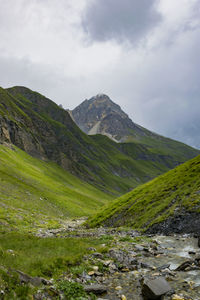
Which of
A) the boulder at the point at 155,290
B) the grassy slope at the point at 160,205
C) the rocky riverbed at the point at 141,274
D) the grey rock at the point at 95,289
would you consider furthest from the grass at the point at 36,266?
the grassy slope at the point at 160,205

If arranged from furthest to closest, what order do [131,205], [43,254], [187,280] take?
[131,205]
[43,254]
[187,280]

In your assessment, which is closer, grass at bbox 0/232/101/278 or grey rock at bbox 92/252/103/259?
grass at bbox 0/232/101/278

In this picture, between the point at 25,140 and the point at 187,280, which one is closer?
the point at 187,280

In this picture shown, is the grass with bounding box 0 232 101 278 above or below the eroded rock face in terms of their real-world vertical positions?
below

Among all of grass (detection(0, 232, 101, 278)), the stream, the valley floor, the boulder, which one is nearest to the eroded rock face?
the valley floor

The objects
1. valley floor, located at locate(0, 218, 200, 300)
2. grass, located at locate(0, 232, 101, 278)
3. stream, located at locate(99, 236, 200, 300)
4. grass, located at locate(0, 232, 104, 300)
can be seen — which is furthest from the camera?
grass, located at locate(0, 232, 101, 278)

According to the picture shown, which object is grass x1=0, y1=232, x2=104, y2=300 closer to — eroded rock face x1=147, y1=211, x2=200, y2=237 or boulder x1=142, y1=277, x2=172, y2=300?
boulder x1=142, y1=277, x2=172, y2=300

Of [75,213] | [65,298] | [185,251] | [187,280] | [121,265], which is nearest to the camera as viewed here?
[65,298]

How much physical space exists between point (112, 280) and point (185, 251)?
1057cm

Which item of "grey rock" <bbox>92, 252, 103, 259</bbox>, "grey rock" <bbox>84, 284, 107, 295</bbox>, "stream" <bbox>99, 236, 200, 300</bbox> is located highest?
"stream" <bbox>99, 236, 200, 300</bbox>

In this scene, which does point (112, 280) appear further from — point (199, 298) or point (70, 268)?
point (199, 298)

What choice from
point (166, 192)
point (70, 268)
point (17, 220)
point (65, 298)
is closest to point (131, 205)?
point (166, 192)

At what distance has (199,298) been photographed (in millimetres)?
10555

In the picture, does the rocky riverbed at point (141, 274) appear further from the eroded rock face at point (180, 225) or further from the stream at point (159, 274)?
the eroded rock face at point (180, 225)
